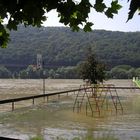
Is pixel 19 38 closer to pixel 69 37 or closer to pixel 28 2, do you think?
pixel 69 37

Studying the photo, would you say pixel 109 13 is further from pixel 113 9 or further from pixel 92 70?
pixel 92 70

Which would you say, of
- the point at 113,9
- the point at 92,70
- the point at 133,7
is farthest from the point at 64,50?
the point at 133,7

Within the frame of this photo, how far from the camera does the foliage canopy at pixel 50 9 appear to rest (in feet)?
10.4

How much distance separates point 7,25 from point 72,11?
1.81 feet

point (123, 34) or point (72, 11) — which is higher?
point (123, 34)

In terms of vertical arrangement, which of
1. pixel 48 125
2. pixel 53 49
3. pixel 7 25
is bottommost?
pixel 48 125

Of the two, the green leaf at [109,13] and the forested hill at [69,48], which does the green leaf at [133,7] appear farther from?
the forested hill at [69,48]

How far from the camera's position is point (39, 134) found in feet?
42.2

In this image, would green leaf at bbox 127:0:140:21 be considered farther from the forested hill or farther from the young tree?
the forested hill

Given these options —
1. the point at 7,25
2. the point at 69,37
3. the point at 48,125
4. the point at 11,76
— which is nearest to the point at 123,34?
the point at 69,37

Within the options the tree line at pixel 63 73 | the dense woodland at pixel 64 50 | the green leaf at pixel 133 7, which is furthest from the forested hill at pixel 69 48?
the green leaf at pixel 133 7

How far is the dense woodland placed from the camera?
122812 millimetres

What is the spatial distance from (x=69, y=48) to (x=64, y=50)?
66.4 inches

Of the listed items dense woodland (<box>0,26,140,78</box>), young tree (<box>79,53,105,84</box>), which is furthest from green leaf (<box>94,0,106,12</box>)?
dense woodland (<box>0,26,140,78</box>)
